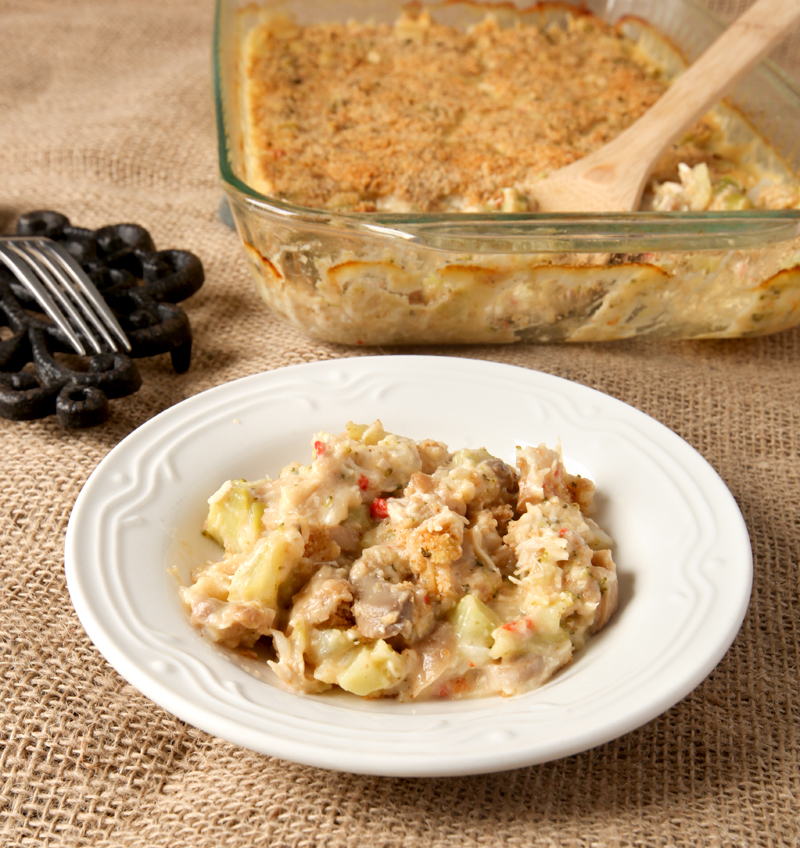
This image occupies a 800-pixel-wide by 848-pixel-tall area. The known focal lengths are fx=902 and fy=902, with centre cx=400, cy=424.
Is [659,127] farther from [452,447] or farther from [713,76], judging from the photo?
[452,447]

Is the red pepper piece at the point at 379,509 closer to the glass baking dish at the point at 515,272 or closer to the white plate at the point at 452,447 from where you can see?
the white plate at the point at 452,447

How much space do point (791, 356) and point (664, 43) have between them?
4.76ft

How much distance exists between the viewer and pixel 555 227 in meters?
1.87

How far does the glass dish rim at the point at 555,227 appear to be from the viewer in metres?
1.86

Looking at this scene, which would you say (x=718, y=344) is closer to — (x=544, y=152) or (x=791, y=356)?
(x=791, y=356)

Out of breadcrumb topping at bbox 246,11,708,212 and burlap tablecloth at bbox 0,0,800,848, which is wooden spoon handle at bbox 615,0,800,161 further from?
burlap tablecloth at bbox 0,0,800,848

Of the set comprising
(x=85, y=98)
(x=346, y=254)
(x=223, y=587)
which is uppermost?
(x=346, y=254)

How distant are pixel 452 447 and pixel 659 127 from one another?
1.15 meters

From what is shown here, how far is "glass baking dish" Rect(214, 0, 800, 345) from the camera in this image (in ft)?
6.17

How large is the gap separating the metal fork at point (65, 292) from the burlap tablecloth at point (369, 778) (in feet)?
0.51

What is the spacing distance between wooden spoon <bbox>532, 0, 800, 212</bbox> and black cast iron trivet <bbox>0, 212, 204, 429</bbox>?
97cm

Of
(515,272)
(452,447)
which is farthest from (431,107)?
(452,447)

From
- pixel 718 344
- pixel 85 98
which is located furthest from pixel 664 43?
pixel 85 98

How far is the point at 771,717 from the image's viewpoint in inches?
55.7
